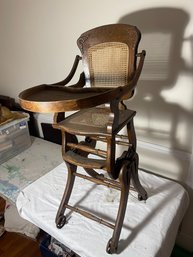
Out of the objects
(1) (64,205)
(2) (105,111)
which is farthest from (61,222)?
(2) (105,111)

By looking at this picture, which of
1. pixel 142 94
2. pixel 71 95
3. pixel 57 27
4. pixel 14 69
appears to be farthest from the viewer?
pixel 14 69

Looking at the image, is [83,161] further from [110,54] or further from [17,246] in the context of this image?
[17,246]

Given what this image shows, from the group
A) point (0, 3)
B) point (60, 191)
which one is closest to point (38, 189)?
point (60, 191)

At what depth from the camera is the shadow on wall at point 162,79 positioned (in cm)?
100

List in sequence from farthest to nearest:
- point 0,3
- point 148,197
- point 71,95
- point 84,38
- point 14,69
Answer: point 14,69 → point 0,3 → point 148,197 → point 84,38 → point 71,95

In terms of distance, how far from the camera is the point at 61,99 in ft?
2.18

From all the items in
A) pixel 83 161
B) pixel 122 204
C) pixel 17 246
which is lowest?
pixel 17 246

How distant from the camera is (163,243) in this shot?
0.85 m

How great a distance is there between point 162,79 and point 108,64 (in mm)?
316

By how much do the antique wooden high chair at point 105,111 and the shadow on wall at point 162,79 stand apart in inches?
9.7

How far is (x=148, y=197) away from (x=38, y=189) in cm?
55

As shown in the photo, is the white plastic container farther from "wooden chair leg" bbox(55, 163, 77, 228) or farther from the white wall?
"wooden chair leg" bbox(55, 163, 77, 228)

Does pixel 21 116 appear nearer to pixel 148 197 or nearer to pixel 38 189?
pixel 38 189

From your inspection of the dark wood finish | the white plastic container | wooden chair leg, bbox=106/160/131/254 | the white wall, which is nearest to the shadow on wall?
the white wall
